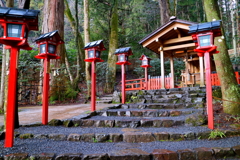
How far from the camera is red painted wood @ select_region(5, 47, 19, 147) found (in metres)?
2.89

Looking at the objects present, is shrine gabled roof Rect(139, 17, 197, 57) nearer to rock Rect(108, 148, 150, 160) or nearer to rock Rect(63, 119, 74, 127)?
rock Rect(63, 119, 74, 127)

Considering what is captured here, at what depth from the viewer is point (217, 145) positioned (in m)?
2.95

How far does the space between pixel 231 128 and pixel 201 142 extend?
1.10 m

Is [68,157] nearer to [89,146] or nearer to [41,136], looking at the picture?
[89,146]

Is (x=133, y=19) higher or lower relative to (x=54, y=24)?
higher

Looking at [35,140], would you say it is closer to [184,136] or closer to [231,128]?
[184,136]

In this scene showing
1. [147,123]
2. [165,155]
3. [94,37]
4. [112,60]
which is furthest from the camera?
[94,37]

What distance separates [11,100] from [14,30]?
141cm

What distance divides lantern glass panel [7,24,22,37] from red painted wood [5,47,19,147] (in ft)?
0.92

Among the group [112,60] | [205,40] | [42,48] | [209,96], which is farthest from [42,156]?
[112,60]

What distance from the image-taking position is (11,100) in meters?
2.97

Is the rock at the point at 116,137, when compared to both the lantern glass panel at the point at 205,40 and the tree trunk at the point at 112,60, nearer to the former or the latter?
the lantern glass panel at the point at 205,40

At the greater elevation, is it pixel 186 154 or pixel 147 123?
pixel 147 123

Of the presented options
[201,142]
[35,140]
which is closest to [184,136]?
[201,142]
